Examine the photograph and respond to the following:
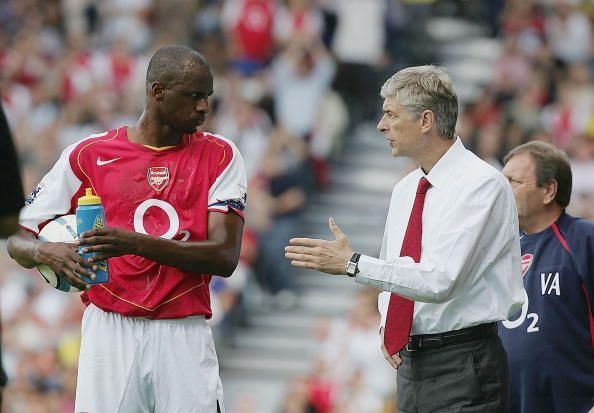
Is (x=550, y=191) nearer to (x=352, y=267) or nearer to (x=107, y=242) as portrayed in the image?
(x=352, y=267)

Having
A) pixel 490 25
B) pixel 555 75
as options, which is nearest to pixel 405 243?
pixel 555 75

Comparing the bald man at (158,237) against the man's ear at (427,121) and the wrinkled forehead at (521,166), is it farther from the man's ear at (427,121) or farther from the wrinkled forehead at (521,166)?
the wrinkled forehead at (521,166)

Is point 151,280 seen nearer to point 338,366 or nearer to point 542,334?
point 542,334

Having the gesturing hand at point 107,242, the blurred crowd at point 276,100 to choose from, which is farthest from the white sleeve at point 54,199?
the blurred crowd at point 276,100

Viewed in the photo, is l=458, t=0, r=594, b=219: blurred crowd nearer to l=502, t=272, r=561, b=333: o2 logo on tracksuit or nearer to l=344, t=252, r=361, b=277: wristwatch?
l=502, t=272, r=561, b=333: o2 logo on tracksuit

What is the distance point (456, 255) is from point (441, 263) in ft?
0.24

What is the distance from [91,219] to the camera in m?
5.46

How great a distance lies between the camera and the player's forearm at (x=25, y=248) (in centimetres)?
567

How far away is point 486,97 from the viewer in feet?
47.4

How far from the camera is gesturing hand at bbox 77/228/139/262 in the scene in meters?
5.41

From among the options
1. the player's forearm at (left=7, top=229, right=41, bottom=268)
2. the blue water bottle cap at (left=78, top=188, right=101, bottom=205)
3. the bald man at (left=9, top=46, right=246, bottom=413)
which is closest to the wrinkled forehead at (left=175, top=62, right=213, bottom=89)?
the bald man at (left=9, top=46, right=246, bottom=413)

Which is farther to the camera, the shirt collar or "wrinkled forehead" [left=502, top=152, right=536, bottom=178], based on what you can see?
"wrinkled forehead" [left=502, top=152, right=536, bottom=178]

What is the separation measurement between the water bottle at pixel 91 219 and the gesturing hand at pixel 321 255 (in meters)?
0.79

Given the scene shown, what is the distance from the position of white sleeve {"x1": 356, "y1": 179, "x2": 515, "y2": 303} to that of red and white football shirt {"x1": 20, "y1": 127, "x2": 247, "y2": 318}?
767 mm
